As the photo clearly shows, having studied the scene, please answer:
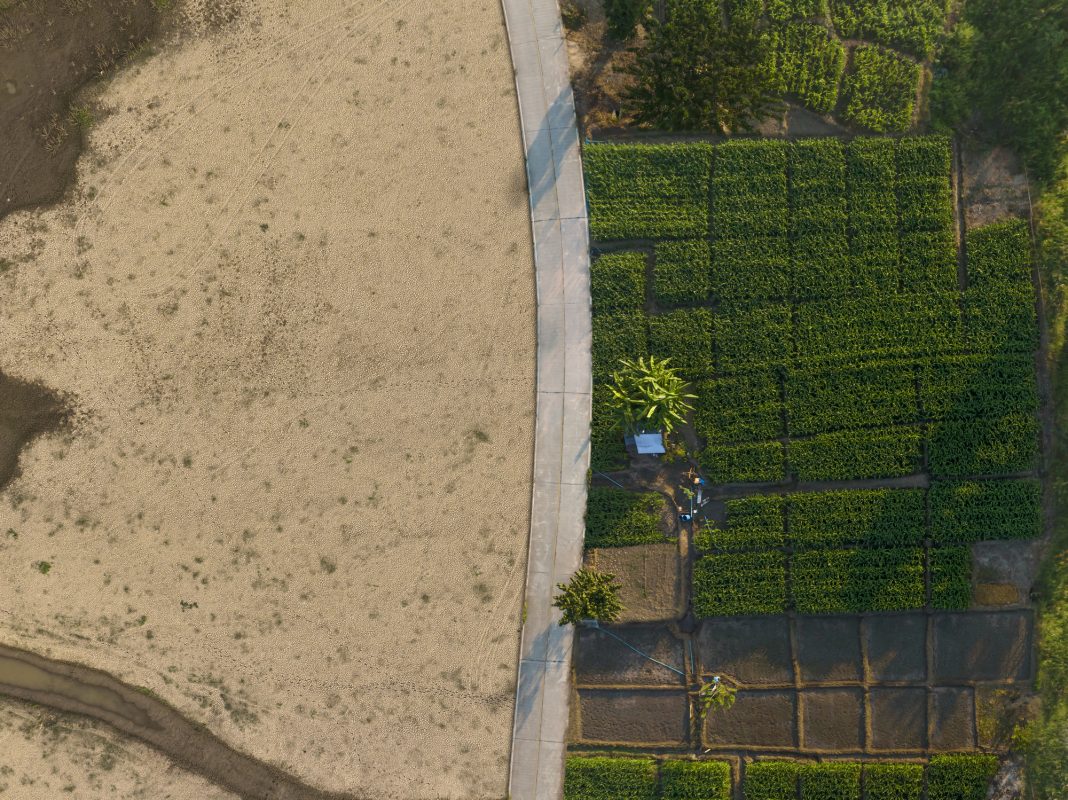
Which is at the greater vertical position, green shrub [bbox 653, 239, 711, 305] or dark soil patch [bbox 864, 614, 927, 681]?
green shrub [bbox 653, 239, 711, 305]

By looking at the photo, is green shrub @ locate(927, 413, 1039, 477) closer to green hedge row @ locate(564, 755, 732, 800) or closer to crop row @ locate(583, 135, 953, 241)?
crop row @ locate(583, 135, 953, 241)

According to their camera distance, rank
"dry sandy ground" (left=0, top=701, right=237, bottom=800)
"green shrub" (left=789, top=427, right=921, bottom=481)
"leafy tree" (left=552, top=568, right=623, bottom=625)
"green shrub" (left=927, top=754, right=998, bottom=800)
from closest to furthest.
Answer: "leafy tree" (left=552, top=568, right=623, bottom=625) < "green shrub" (left=927, top=754, right=998, bottom=800) < "green shrub" (left=789, top=427, right=921, bottom=481) < "dry sandy ground" (left=0, top=701, right=237, bottom=800)

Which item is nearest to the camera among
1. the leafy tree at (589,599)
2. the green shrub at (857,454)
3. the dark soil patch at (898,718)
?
the leafy tree at (589,599)

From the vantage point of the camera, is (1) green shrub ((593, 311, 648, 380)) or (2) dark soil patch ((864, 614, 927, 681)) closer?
(2) dark soil patch ((864, 614, 927, 681))

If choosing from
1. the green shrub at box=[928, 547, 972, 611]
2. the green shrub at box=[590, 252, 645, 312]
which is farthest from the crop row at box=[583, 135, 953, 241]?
the green shrub at box=[928, 547, 972, 611]

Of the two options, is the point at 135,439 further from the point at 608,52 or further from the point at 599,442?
the point at 608,52

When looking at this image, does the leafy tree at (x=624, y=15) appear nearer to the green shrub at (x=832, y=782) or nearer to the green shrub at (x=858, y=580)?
the green shrub at (x=858, y=580)

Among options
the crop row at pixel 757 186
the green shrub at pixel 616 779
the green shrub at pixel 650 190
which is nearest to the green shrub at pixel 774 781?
the green shrub at pixel 616 779

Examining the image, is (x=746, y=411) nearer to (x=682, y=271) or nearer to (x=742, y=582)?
(x=682, y=271)
